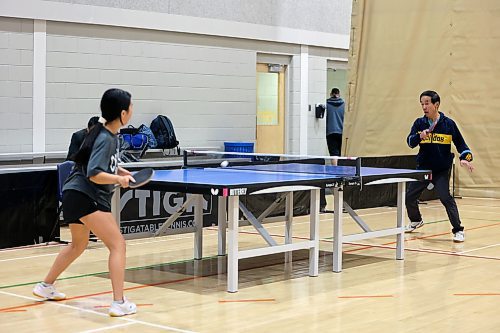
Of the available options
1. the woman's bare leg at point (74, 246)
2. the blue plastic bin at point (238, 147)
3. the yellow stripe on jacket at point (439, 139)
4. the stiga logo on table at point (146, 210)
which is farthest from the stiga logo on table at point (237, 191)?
the blue plastic bin at point (238, 147)

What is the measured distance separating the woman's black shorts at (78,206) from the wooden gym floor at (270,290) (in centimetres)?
70

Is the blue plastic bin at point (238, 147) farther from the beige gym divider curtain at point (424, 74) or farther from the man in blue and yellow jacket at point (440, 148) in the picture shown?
the man in blue and yellow jacket at point (440, 148)

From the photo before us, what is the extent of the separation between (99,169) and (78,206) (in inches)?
Answer: 14.9

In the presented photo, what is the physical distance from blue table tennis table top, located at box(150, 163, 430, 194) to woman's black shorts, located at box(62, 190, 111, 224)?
1.02 m

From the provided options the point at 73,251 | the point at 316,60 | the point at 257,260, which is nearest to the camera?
the point at 73,251

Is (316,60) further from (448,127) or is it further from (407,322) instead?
(407,322)

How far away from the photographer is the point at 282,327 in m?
5.81

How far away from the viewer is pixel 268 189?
7.18m

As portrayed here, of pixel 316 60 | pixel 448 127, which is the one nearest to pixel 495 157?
pixel 316 60

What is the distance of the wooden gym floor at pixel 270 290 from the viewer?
233 inches

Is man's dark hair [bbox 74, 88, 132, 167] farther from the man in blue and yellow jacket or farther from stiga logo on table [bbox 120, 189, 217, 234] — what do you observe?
the man in blue and yellow jacket

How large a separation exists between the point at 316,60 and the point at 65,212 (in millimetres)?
12929

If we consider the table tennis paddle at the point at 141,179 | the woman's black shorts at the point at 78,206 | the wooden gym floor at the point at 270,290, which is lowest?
the wooden gym floor at the point at 270,290

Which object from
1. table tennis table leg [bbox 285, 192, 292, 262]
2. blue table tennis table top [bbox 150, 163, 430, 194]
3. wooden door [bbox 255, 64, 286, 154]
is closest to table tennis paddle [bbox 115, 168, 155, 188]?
blue table tennis table top [bbox 150, 163, 430, 194]
